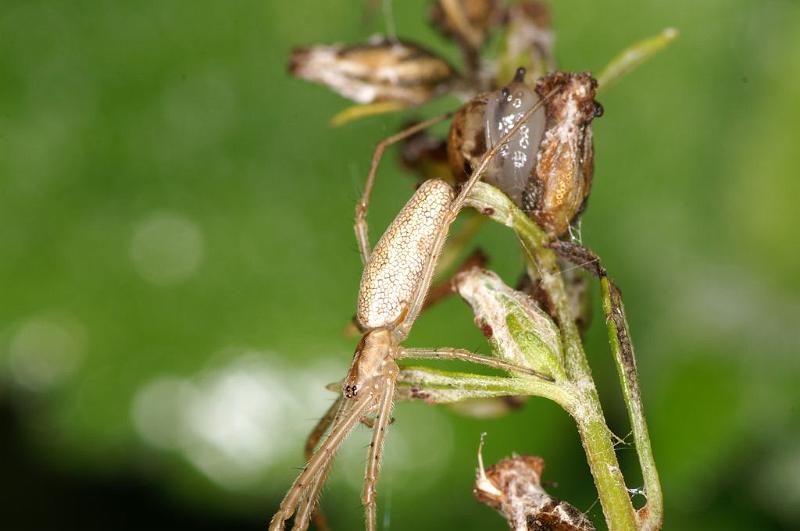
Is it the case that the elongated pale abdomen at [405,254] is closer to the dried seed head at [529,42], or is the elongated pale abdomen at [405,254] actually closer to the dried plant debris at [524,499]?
the dried seed head at [529,42]

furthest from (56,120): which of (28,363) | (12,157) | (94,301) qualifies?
(28,363)

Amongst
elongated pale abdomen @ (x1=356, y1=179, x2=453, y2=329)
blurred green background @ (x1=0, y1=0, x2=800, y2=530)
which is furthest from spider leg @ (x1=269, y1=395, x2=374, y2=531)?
blurred green background @ (x1=0, y1=0, x2=800, y2=530)

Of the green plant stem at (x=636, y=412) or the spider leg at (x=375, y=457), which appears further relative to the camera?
the spider leg at (x=375, y=457)

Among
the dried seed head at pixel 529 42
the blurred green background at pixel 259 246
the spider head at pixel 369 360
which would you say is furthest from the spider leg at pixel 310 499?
the blurred green background at pixel 259 246

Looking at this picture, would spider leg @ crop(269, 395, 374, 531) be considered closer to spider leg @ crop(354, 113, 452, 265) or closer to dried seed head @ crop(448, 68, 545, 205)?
spider leg @ crop(354, 113, 452, 265)

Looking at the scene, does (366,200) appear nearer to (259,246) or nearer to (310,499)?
(310,499)

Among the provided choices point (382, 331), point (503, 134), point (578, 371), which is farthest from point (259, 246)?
point (578, 371)
